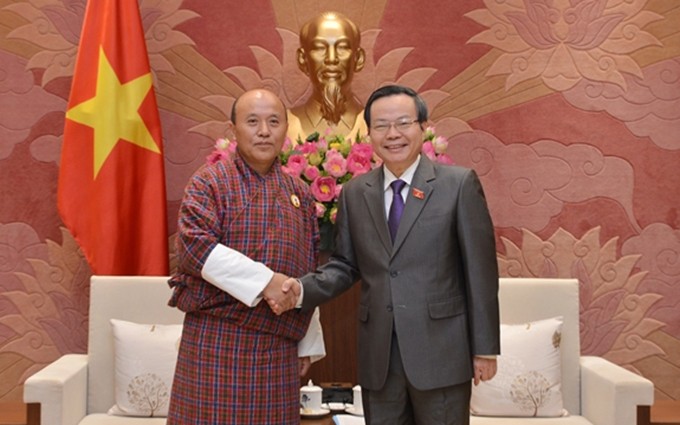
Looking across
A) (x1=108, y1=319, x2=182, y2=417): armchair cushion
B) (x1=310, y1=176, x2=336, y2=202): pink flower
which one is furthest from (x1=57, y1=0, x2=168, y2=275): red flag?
(x1=310, y1=176, x2=336, y2=202): pink flower

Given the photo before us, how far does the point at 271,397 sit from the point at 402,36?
223 cm

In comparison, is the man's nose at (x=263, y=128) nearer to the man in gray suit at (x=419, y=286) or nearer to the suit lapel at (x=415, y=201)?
the man in gray suit at (x=419, y=286)

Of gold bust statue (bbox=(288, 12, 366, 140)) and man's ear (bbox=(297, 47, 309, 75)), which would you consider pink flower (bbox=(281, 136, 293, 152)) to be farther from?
man's ear (bbox=(297, 47, 309, 75))

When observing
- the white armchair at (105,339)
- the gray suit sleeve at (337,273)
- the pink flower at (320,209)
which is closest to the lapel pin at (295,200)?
the gray suit sleeve at (337,273)

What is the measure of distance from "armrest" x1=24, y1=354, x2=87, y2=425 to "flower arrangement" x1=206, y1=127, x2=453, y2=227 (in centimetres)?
103

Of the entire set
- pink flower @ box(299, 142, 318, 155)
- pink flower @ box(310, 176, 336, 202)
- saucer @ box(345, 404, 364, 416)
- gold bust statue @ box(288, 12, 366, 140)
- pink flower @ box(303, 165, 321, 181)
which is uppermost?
gold bust statue @ box(288, 12, 366, 140)

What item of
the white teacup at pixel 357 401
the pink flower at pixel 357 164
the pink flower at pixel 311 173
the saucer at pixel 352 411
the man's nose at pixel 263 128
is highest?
the man's nose at pixel 263 128

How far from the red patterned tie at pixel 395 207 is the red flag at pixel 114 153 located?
5.21 feet

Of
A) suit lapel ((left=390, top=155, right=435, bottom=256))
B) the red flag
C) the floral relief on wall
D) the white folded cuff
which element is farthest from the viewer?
the floral relief on wall

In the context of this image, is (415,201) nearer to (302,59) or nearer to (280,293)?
(280,293)

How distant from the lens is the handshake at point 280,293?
2.29 metres

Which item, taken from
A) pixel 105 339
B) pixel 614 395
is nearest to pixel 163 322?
pixel 105 339

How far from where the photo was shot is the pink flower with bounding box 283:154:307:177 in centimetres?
330

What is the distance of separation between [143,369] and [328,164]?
1.06 meters
